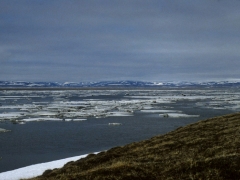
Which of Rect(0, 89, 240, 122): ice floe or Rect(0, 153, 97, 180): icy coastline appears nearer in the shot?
Rect(0, 153, 97, 180): icy coastline

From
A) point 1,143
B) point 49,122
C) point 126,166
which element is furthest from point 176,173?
point 49,122

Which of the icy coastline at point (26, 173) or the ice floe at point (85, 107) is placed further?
the ice floe at point (85, 107)

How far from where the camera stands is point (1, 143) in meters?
30.9

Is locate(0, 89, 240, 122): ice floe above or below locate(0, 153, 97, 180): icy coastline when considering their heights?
above

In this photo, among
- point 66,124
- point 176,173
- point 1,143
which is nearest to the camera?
point 176,173

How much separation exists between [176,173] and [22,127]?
3342 cm

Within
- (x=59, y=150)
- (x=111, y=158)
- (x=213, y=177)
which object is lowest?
(x=59, y=150)

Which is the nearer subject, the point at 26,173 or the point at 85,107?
the point at 26,173

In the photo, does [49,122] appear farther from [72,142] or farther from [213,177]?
[213,177]

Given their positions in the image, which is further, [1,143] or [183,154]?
[1,143]

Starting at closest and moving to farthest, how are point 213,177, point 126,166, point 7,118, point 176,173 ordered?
point 213,177, point 176,173, point 126,166, point 7,118

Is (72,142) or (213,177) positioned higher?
(213,177)

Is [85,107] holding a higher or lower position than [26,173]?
higher

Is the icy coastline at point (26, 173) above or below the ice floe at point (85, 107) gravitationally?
below
